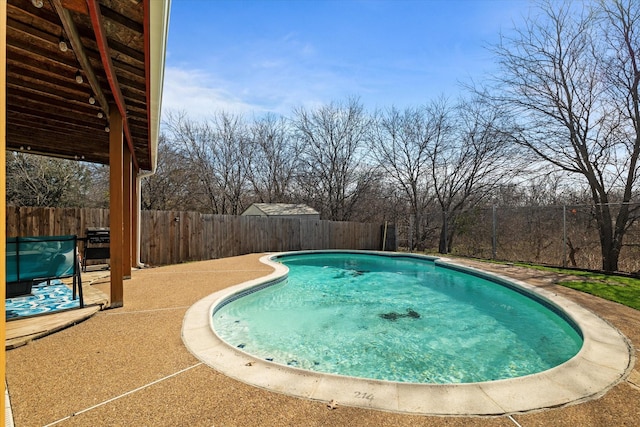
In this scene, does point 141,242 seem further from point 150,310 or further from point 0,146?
point 0,146

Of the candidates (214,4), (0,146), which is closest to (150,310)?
(0,146)

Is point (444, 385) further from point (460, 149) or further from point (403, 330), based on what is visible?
point (460, 149)

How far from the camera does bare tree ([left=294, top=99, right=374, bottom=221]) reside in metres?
19.3

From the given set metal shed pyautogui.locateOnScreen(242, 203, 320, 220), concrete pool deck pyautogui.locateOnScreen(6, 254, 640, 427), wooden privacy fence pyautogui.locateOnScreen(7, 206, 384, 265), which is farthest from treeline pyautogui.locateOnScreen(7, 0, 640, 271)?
concrete pool deck pyautogui.locateOnScreen(6, 254, 640, 427)

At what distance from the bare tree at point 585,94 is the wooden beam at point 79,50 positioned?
10.3 meters

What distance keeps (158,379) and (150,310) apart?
6.83 feet

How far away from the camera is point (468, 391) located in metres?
2.35

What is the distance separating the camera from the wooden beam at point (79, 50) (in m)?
2.53

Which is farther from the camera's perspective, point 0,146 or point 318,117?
point 318,117

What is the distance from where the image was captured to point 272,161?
22.1m

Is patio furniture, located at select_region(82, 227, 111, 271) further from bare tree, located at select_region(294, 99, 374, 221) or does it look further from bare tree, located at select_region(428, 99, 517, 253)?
bare tree, located at select_region(294, 99, 374, 221)

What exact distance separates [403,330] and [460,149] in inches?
496

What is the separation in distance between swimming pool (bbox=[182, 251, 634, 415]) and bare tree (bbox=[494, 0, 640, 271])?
6657 mm

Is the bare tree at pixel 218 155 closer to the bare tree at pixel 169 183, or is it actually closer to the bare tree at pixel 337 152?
the bare tree at pixel 169 183
